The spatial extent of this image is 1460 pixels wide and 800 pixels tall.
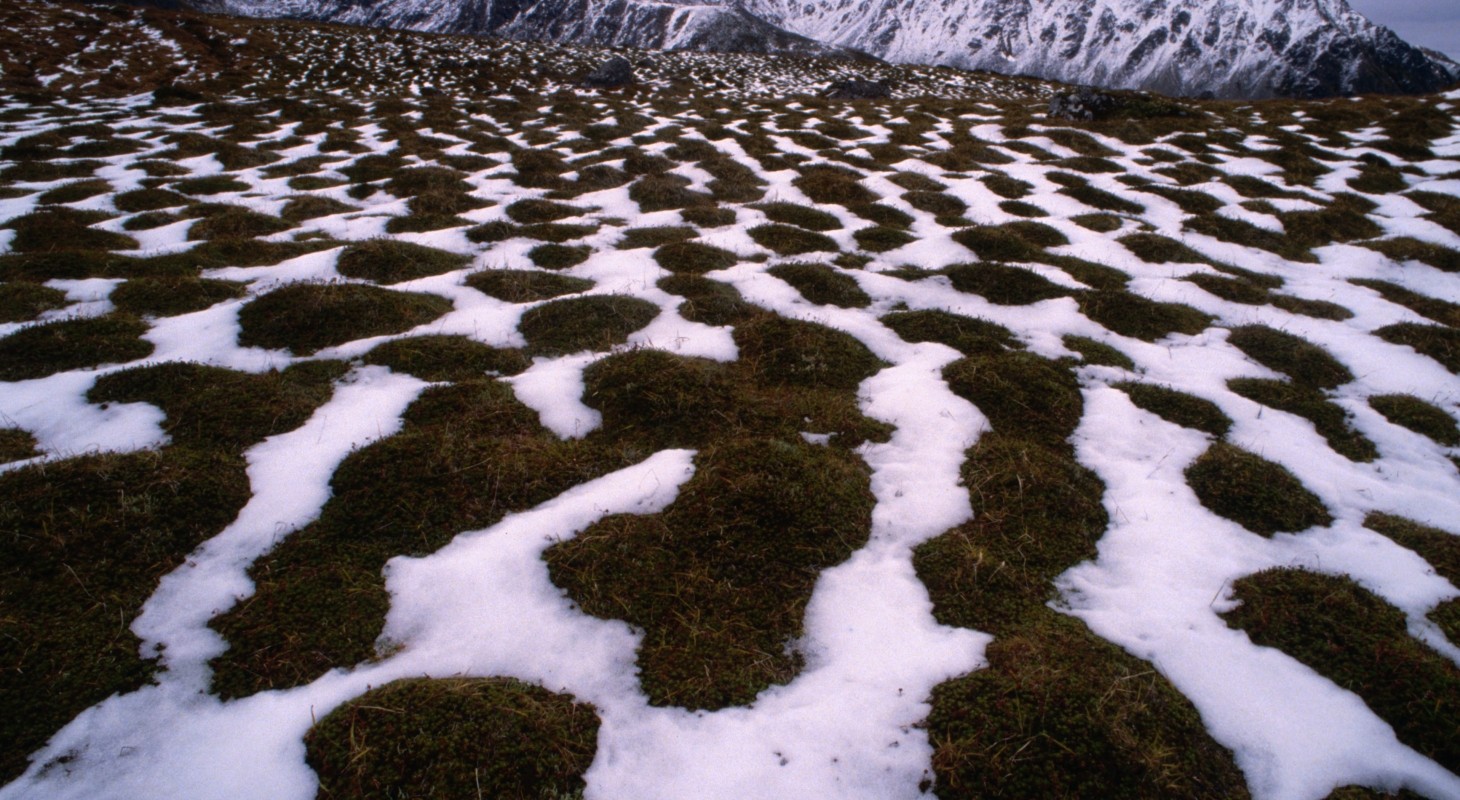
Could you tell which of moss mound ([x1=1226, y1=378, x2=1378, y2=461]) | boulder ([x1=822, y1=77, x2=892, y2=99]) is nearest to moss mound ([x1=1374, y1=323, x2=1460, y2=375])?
moss mound ([x1=1226, y1=378, x2=1378, y2=461])

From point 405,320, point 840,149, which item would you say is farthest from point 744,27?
point 405,320

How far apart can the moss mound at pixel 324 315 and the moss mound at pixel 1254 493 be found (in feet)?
32.1

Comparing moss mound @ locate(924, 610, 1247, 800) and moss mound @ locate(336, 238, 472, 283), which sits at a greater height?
moss mound @ locate(924, 610, 1247, 800)

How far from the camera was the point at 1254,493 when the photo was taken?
20.2 ft

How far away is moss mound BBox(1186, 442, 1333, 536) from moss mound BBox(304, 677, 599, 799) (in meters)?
6.03

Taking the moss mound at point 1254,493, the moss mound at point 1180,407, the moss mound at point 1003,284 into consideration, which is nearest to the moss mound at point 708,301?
the moss mound at point 1003,284

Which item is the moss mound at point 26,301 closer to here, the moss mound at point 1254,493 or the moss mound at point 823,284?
the moss mound at point 823,284

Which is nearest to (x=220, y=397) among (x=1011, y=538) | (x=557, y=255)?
(x=557, y=255)

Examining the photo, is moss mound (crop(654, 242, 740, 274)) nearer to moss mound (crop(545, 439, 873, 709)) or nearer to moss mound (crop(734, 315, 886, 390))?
moss mound (crop(734, 315, 886, 390))

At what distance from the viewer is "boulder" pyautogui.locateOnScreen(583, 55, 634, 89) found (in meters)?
39.2

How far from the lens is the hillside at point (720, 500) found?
384 cm

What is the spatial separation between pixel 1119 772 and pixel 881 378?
5.17 metres

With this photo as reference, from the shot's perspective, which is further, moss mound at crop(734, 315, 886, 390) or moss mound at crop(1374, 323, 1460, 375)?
moss mound at crop(1374, 323, 1460, 375)

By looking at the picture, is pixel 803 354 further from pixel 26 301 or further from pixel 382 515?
pixel 26 301
